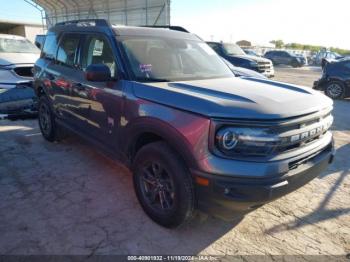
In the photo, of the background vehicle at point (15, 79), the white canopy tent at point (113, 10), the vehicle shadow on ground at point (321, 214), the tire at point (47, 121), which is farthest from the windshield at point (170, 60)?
the white canopy tent at point (113, 10)

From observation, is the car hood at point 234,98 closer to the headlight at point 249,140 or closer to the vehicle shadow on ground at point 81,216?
the headlight at point 249,140

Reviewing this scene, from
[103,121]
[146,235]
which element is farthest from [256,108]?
[103,121]

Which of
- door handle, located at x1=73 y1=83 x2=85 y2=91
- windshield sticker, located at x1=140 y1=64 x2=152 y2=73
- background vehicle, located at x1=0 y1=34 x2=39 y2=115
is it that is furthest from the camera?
background vehicle, located at x1=0 y1=34 x2=39 y2=115

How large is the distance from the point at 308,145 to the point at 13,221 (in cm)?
299

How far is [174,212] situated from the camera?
2.80 meters

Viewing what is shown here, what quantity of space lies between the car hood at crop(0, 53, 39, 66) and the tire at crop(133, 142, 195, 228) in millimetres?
6420

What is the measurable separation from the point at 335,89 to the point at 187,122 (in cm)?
1090

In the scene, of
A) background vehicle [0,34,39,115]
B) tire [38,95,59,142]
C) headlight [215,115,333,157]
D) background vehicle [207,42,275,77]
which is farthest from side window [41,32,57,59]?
background vehicle [207,42,275,77]

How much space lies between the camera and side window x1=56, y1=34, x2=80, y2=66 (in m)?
4.31

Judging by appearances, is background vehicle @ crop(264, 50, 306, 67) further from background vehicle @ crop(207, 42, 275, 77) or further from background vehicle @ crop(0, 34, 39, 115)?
background vehicle @ crop(0, 34, 39, 115)

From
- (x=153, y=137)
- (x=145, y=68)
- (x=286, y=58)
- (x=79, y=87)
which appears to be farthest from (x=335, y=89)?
(x=286, y=58)

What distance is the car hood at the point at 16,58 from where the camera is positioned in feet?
25.9

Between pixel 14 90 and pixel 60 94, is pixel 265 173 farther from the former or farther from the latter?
pixel 14 90

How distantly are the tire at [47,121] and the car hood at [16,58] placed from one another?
3.16 metres
